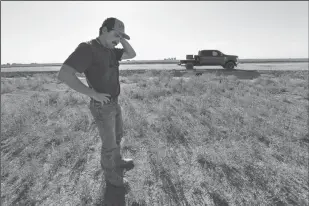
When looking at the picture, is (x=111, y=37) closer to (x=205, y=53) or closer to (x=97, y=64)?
(x=97, y=64)

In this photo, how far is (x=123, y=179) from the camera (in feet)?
9.80

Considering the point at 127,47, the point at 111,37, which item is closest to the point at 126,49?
the point at 127,47

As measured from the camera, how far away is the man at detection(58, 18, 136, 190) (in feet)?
7.03

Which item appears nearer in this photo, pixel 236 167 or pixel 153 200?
pixel 153 200

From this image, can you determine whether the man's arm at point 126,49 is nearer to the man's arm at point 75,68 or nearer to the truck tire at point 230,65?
the man's arm at point 75,68

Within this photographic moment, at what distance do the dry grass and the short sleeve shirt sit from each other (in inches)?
54.1

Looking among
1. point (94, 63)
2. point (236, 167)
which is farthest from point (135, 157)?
point (94, 63)

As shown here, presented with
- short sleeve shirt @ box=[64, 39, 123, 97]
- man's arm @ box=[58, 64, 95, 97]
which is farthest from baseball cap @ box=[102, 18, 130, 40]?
man's arm @ box=[58, 64, 95, 97]

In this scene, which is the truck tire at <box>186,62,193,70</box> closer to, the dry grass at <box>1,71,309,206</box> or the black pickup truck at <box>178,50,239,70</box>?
the black pickup truck at <box>178,50,239,70</box>

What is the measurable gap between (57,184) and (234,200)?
2.31 m

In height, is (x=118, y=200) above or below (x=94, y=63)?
below

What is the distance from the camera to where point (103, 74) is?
2426mm

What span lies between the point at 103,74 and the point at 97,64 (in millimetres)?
129

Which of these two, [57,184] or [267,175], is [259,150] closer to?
[267,175]
